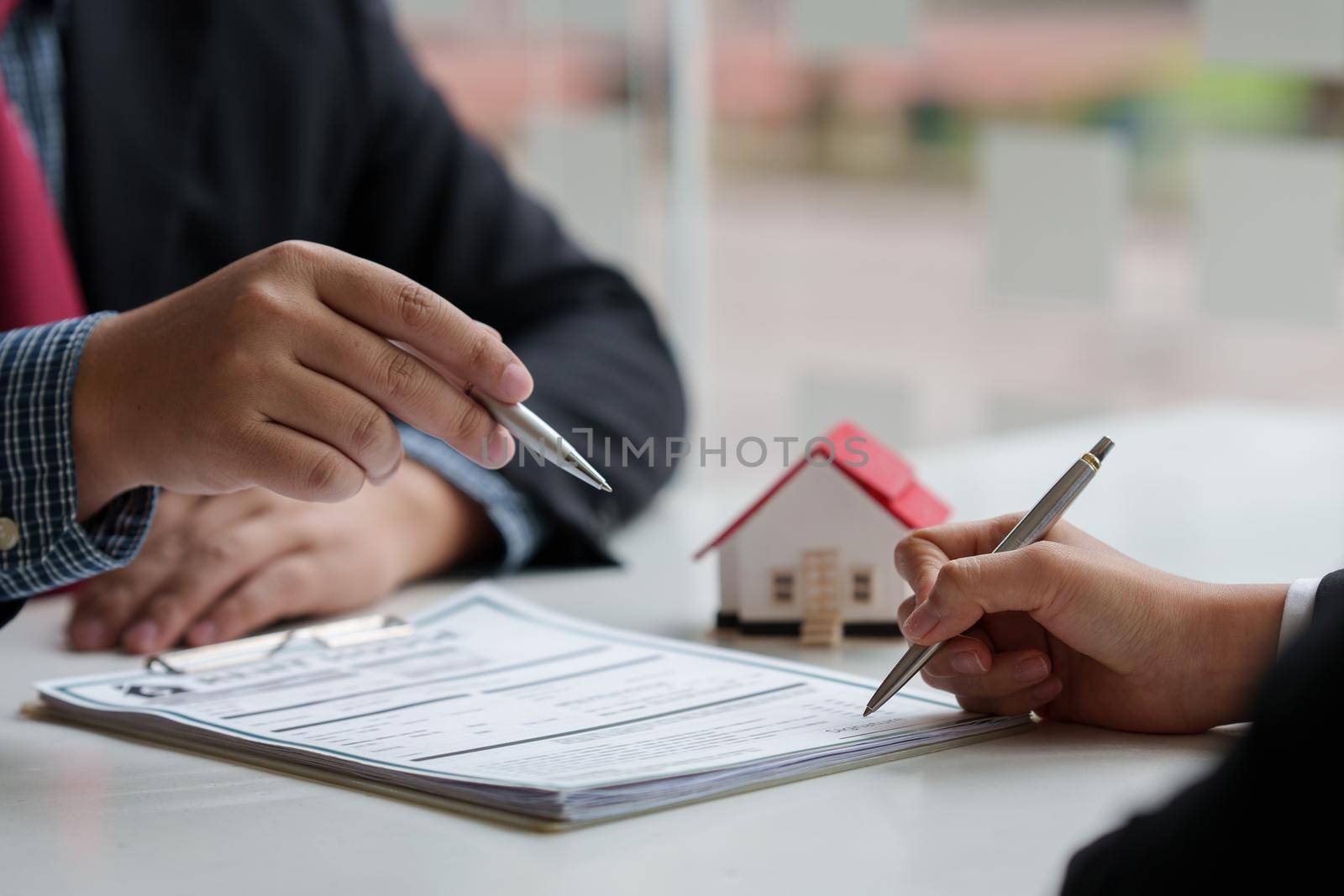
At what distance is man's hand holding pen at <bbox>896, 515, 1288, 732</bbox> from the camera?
623mm

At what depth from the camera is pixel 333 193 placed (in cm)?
132

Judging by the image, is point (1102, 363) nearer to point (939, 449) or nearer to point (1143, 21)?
point (1143, 21)

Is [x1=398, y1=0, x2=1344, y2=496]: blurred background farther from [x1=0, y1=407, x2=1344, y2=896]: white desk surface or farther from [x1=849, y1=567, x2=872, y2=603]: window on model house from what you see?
[x1=0, y1=407, x2=1344, y2=896]: white desk surface

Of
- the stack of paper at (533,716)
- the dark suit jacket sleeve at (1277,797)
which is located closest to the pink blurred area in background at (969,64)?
the stack of paper at (533,716)

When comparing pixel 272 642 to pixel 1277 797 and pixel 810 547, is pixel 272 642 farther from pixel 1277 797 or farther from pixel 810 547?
pixel 1277 797

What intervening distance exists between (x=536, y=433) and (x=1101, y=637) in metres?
0.27

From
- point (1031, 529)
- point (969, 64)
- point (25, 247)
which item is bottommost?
point (1031, 529)

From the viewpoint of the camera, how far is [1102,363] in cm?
657

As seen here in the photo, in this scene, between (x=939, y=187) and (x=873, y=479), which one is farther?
(x=939, y=187)

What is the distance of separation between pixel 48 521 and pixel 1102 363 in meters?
6.26

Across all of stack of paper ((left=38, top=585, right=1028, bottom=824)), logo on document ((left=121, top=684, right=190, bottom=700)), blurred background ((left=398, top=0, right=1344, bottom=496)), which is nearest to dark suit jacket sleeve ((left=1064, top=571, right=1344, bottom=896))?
stack of paper ((left=38, top=585, right=1028, bottom=824))

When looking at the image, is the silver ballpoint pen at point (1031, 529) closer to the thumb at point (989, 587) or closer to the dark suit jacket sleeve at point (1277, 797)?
the thumb at point (989, 587)

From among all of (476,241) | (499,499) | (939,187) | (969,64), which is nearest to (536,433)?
(499,499)

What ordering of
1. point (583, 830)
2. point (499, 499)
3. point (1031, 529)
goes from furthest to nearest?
1. point (499, 499)
2. point (1031, 529)
3. point (583, 830)
